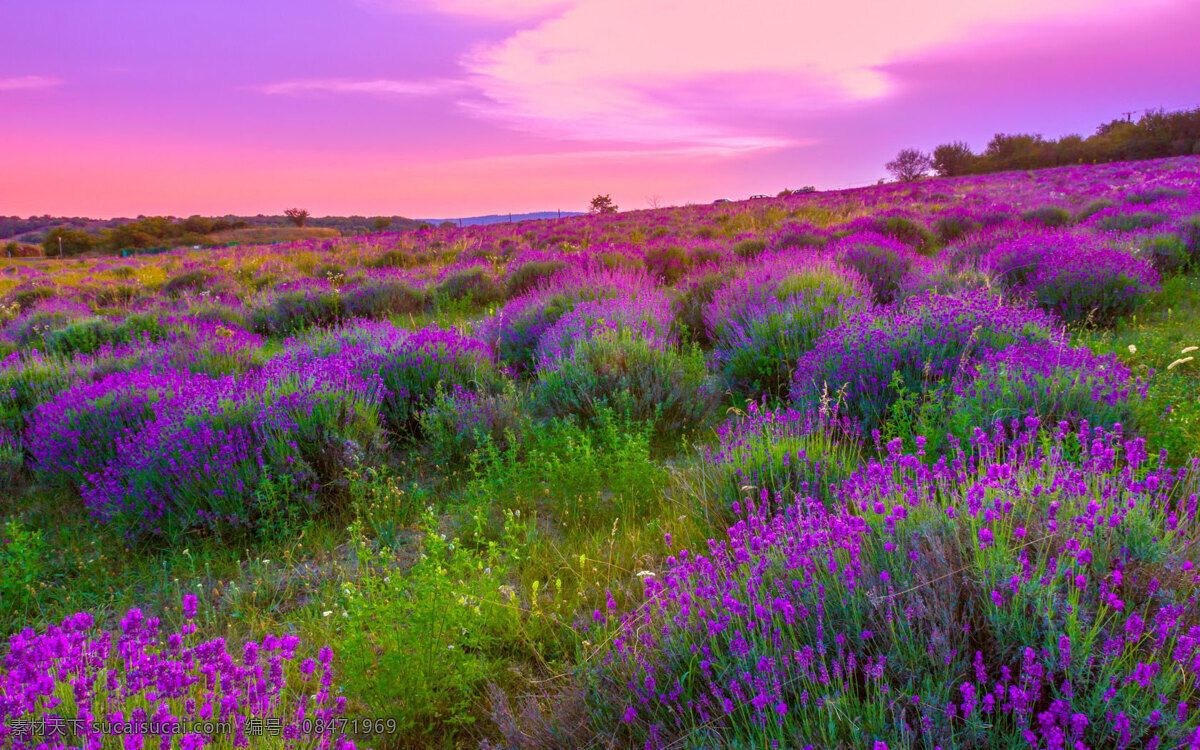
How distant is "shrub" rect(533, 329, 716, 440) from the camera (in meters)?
4.95

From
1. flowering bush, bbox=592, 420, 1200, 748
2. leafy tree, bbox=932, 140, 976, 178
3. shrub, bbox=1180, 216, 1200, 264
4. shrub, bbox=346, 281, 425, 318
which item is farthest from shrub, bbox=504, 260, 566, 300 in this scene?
leafy tree, bbox=932, 140, 976, 178

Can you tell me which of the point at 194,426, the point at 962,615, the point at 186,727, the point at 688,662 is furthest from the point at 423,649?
the point at 194,426

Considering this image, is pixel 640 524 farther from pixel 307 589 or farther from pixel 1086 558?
pixel 1086 558

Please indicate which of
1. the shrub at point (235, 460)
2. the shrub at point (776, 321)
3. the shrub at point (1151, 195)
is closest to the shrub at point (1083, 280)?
the shrub at point (776, 321)

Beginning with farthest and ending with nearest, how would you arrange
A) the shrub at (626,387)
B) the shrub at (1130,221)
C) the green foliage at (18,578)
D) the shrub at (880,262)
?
the shrub at (1130,221) < the shrub at (880,262) < the shrub at (626,387) < the green foliage at (18,578)

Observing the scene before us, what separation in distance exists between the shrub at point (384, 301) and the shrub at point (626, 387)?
5688 mm

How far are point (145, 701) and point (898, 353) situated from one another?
4384 millimetres

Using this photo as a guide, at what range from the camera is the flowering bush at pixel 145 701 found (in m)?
1.61

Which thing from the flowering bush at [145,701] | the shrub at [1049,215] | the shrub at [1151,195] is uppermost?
the shrub at [1151,195]

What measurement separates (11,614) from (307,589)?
4.72 ft

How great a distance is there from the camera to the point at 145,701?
1.85m

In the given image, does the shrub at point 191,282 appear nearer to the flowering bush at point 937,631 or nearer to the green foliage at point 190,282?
the green foliage at point 190,282

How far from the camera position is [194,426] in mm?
4160

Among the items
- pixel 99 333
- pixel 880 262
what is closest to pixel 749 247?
pixel 880 262
